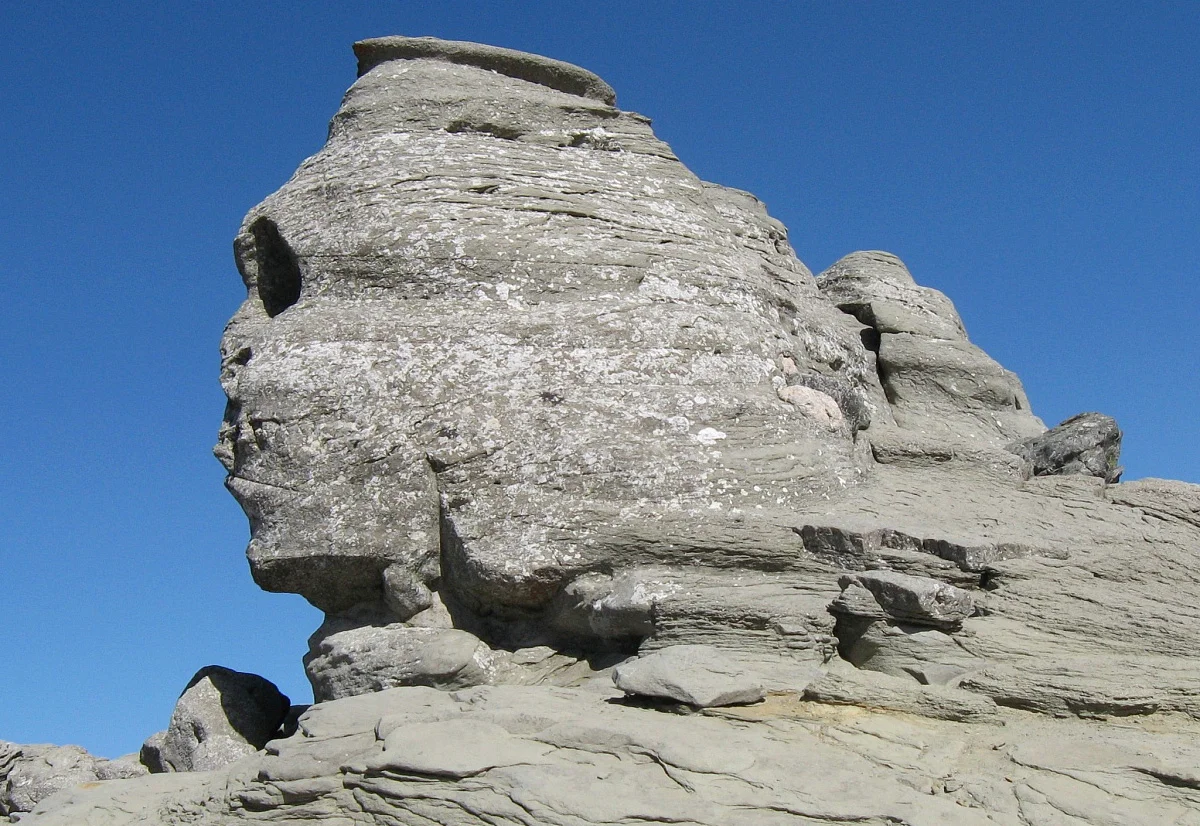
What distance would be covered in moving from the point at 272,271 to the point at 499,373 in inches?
147

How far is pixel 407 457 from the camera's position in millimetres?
12070

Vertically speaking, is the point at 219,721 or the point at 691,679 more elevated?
the point at 691,679

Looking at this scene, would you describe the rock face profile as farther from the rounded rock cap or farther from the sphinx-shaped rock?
the rounded rock cap

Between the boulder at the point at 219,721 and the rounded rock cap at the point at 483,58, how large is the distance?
8.16 metres

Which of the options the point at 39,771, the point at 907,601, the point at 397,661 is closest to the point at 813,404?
the point at 907,601

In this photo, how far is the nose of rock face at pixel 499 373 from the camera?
463 inches

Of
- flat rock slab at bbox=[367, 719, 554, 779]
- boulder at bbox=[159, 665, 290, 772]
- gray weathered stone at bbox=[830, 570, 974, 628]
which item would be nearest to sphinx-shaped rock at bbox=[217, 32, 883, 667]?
gray weathered stone at bbox=[830, 570, 974, 628]

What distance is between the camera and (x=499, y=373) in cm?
1246

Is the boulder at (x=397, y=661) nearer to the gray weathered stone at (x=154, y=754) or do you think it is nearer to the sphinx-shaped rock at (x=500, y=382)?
the sphinx-shaped rock at (x=500, y=382)

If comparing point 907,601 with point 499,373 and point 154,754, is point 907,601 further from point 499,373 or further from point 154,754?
point 154,754

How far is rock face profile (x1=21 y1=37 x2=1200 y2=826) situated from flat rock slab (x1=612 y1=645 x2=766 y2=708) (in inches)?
1.3

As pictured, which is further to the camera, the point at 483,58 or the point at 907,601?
the point at 483,58

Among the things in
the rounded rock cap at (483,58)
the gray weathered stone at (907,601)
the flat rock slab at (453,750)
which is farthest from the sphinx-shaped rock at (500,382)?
the flat rock slab at (453,750)

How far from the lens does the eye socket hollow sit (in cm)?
1455
